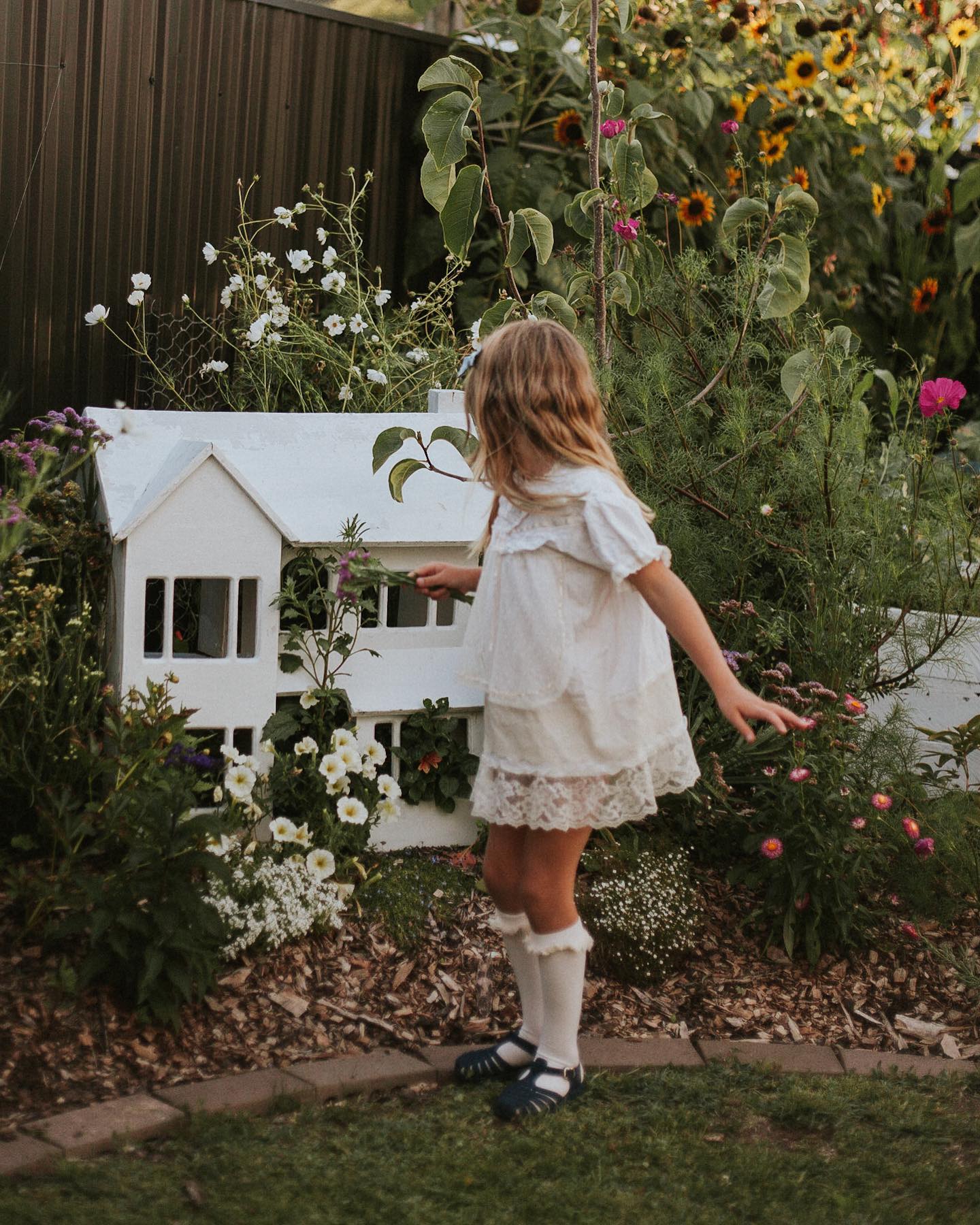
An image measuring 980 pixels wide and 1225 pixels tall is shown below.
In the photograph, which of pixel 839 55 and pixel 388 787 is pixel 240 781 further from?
pixel 839 55

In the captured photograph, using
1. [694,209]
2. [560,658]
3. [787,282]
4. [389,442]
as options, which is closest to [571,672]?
[560,658]

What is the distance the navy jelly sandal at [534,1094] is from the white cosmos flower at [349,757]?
0.77m

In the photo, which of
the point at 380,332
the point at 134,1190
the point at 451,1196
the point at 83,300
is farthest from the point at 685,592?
the point at 83,300

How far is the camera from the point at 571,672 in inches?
90.6

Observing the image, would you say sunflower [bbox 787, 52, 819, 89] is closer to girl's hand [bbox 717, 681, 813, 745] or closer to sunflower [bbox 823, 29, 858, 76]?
sunflower [bbox 823, 29, 858, 76]

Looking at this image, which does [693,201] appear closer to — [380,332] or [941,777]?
[380,332]

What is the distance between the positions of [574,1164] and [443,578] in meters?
1.08

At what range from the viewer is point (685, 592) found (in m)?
2.25

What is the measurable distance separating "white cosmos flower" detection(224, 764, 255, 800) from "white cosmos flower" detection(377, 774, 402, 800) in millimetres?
302

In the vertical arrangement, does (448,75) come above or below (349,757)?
above

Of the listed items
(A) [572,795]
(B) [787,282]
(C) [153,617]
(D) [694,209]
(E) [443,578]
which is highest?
(D) [694,209]

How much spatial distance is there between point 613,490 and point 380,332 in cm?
189

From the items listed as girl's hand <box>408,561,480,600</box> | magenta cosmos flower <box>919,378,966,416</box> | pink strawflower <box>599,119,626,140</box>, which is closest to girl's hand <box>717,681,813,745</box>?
girl's hand <box>408,561,480,600</box>

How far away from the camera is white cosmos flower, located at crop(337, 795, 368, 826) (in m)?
2.89
